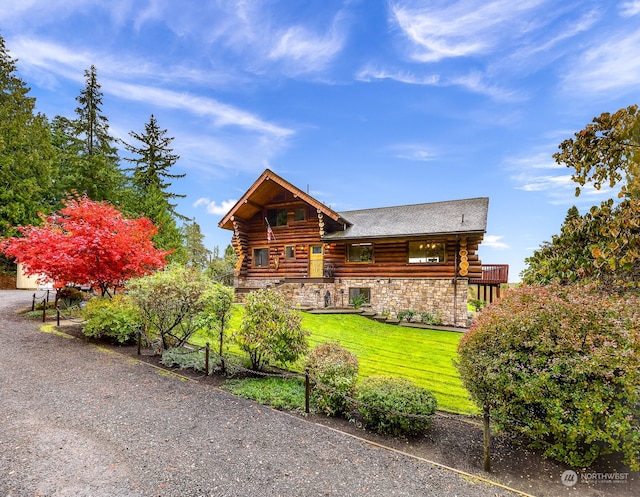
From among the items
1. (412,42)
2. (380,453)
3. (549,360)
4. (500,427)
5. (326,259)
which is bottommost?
(380,453)

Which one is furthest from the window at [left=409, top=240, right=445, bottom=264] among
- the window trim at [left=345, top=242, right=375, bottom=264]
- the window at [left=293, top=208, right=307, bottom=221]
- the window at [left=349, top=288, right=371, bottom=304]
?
the window at [left=293, top=208, right=307, bottom=221]

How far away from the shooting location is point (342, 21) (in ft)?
39.8

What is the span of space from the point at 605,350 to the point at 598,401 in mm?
660

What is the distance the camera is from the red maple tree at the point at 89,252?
10352mm

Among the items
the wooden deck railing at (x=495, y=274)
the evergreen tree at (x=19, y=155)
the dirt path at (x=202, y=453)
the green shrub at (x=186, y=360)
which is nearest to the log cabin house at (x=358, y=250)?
the wooden deck railing at (x=495, y=274)

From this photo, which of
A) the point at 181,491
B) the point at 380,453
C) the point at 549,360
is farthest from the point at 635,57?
the point at 181,491

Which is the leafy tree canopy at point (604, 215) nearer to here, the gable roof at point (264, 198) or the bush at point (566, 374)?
the bush at point (566, 374)

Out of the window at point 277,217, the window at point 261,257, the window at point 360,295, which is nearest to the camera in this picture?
the window at point 360,295

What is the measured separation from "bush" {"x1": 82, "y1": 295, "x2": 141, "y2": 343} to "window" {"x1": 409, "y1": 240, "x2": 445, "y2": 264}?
13.9m

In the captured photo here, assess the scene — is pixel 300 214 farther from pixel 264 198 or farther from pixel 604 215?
pixel 604 215

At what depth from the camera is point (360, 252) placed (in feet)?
63.6

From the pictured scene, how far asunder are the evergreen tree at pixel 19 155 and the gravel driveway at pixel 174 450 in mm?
22833

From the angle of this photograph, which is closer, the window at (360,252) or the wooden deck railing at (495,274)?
the window at (360,252)

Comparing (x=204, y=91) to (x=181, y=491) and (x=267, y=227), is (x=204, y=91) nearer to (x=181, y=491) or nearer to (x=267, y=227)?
(x=267, y=227)
